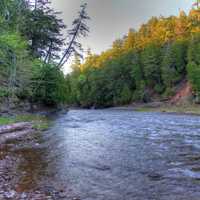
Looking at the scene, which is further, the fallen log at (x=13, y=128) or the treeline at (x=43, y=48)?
the treeline at (x=43, y=48)

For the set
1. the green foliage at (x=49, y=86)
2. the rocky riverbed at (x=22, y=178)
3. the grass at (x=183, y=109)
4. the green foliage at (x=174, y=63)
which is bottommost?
the rocky riverbed at (x=22, y=178)

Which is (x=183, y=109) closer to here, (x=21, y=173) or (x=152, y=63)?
(x=152, y=63)

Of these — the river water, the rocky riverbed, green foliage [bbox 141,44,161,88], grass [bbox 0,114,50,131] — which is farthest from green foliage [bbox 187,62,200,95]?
the rocky riverbed

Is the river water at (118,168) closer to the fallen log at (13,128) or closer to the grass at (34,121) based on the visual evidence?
the fallen log at (13,128)

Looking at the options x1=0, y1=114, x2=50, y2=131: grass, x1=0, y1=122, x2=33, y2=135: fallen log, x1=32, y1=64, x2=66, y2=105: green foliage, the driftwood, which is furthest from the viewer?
x1=32, y1=64, x2=66, y2=105: green foliage

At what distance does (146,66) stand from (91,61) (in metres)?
29.8

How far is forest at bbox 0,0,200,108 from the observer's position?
2402 centimetres

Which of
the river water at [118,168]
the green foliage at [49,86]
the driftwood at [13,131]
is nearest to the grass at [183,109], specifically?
the green foliage at [49,86]

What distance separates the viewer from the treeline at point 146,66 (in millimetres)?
50688

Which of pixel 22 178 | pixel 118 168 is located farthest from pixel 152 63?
pixel 22 178

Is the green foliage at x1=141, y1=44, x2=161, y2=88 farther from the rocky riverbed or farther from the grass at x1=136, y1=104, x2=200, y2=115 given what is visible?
the rocky riverbed

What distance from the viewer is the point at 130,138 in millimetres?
13008

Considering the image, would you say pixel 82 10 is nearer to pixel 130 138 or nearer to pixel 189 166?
pixel 130 138

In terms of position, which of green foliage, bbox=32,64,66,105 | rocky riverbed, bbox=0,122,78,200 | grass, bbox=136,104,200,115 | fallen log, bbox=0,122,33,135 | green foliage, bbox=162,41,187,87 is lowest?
rocky riverbed, bbox=0,122,78,200
